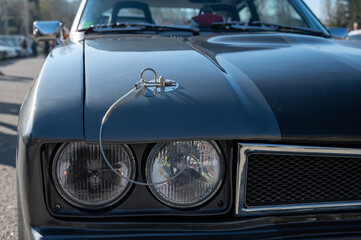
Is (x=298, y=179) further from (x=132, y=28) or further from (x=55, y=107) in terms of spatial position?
(x=132, y=28)

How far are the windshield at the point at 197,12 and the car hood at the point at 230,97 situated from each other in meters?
1.05

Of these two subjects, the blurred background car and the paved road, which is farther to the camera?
the blurred background car

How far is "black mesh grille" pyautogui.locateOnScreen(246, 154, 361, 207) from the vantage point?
4.63 ft

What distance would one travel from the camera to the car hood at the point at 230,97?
4.28 feet

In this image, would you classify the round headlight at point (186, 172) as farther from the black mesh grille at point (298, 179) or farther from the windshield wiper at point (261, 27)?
the windshield wiper at point (261, 27)

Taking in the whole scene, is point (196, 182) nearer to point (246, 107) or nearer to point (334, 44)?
point (246, 107)

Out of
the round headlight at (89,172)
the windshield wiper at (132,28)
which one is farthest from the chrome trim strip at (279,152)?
the windshield wiper at (132,28)

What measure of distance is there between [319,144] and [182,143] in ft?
1.46

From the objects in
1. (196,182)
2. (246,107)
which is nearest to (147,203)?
(196,182)

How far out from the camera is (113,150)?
1.33m

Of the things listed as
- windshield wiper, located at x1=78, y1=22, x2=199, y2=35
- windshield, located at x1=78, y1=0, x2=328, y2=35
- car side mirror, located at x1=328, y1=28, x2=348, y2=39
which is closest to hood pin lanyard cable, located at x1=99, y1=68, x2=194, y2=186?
windshield wiper, located at x1=78, y1=22, x2=199, y2=35

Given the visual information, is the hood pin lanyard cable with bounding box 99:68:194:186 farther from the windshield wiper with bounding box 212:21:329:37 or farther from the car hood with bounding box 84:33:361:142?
the windshield wiper with bounding box 212:21:329:37

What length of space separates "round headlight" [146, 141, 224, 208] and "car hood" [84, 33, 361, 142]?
2.9 inches

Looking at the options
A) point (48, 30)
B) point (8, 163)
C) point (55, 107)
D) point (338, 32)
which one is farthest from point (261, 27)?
point (8, 163)
